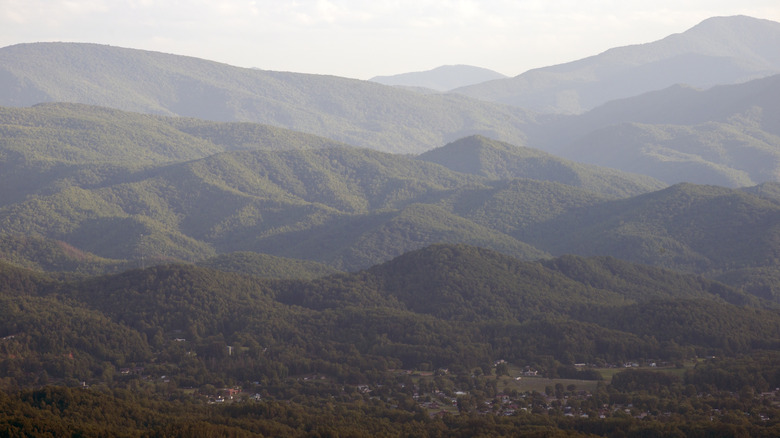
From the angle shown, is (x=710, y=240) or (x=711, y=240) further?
(x=710, y=240)

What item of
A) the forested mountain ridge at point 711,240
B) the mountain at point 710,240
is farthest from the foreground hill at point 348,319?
the mountain at point 710,240

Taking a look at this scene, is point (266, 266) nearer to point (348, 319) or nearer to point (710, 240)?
point (348, 319)

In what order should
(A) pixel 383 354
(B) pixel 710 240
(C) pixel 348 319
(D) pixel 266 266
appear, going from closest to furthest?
1. (A) pixel 383 354
2. (C) pixel 348 319
3. (D) pixel 266 266
4. (B) pixel 710 240

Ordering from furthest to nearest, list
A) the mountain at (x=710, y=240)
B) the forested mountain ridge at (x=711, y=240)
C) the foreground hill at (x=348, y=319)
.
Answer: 1. the mountain at (x=710, y=240)
2. the forested mountain ridge at (x=711, y=240)
3. the foreground hill at (x=348, y=319)

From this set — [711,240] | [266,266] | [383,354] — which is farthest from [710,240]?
[383,354]

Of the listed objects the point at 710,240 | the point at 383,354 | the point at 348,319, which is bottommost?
the point at 383,354

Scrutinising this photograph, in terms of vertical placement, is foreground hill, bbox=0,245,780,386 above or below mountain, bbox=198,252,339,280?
above

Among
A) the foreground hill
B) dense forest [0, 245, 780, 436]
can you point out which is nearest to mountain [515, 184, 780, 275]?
dense forest [0, 245, 780, 436]

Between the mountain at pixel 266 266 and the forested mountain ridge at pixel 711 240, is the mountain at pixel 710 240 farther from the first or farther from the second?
the mountain at pixel 266 266

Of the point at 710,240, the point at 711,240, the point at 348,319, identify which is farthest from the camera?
the point at 710,240

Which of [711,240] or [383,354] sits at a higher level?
[711,240]

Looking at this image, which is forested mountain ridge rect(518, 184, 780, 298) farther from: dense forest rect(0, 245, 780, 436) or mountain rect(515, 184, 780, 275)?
dense forest rect(0, 245, 780, 436)

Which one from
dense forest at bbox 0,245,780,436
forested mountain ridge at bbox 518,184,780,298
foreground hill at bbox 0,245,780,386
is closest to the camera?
dense forest at bbox 0,245,780,436
